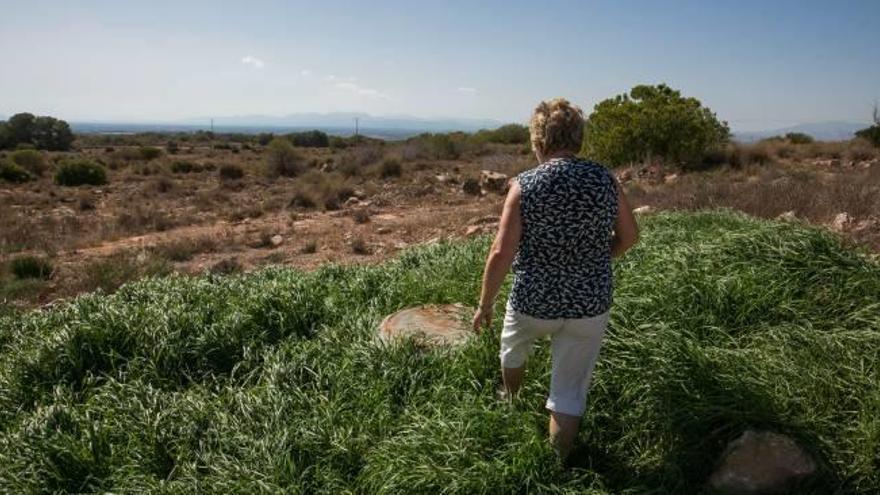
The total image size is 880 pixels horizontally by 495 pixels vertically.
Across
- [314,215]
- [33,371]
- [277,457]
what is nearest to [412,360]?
[277,457]

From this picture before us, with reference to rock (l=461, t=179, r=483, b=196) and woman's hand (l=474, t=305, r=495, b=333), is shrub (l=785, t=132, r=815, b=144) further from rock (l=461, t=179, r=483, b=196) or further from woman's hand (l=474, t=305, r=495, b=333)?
woman's hand (l=474, t=305, r=495, b=333)

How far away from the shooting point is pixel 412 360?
164 inches

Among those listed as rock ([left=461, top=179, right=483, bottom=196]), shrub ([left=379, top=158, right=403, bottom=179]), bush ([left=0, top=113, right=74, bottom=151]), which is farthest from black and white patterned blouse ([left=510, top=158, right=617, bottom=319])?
bush ([left=0, top=113, right=74, bottom=151])

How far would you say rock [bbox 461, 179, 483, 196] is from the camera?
17.1m

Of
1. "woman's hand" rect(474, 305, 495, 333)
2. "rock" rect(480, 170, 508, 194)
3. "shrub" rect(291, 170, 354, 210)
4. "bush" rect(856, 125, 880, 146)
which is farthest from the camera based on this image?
"bush" rect(856, 125, 880, 146)

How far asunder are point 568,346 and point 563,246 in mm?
477

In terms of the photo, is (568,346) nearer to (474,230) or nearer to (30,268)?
(474,230)

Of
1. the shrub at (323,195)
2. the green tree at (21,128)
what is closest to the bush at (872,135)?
the shrub at (323,195)

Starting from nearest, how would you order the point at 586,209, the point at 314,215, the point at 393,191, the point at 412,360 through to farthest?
the point at 586,209, the point at 412,360, the point at 314,215, the point at 393,191

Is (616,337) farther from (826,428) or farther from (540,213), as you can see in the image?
(540,213)

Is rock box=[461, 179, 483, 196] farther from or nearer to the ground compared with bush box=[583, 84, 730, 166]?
nearer to the ground

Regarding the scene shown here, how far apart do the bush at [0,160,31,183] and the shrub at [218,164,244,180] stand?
22.6 ft

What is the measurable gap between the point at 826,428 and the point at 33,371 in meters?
5.49

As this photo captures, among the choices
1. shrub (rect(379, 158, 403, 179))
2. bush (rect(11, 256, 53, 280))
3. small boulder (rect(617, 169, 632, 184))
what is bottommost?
bush (rect(11, 256, 53, 280))
